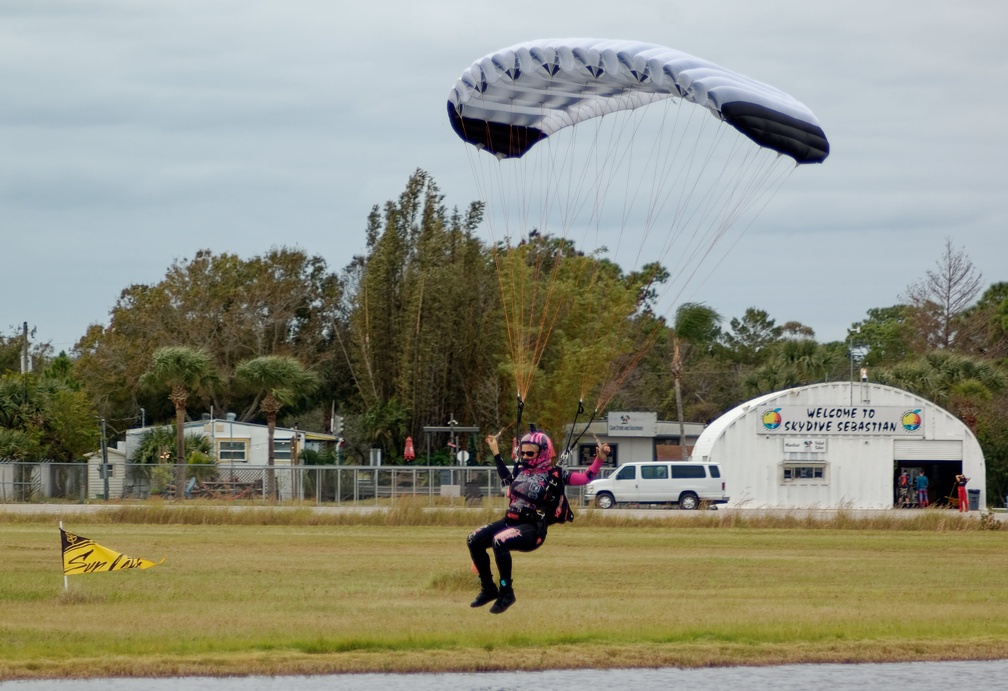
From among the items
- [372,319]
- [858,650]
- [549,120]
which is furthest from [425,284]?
[858,650]

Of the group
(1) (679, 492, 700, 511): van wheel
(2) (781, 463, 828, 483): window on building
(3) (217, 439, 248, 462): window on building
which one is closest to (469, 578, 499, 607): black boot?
(1) (679, 492, 700, 511): van wheel

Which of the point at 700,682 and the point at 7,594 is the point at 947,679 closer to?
the point at 700,682

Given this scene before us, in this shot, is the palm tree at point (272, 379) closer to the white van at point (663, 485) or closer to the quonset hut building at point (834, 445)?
the white van at point (663, 485)

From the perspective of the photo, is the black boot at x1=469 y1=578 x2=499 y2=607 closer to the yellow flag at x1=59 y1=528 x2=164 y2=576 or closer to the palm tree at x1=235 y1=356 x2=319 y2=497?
the yellow flag at x1=59 y1=528 x2=164 y2=576

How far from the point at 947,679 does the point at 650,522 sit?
68.9 feet

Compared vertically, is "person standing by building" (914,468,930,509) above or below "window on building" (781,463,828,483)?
below

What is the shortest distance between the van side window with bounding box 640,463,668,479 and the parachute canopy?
2549 centimetres

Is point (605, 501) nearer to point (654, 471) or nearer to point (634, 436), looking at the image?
point (654, 471)

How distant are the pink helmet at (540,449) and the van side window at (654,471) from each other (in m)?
30.9

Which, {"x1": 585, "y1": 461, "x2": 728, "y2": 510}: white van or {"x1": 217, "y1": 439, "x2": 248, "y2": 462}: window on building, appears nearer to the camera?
{"x1": 585, "y1": 461, "x2": 728, "y2": 510}: white van

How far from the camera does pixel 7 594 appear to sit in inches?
715

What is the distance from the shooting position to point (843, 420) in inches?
1937

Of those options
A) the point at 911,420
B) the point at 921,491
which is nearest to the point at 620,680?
the point at 921,491

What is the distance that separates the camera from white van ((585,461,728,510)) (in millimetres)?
44812
